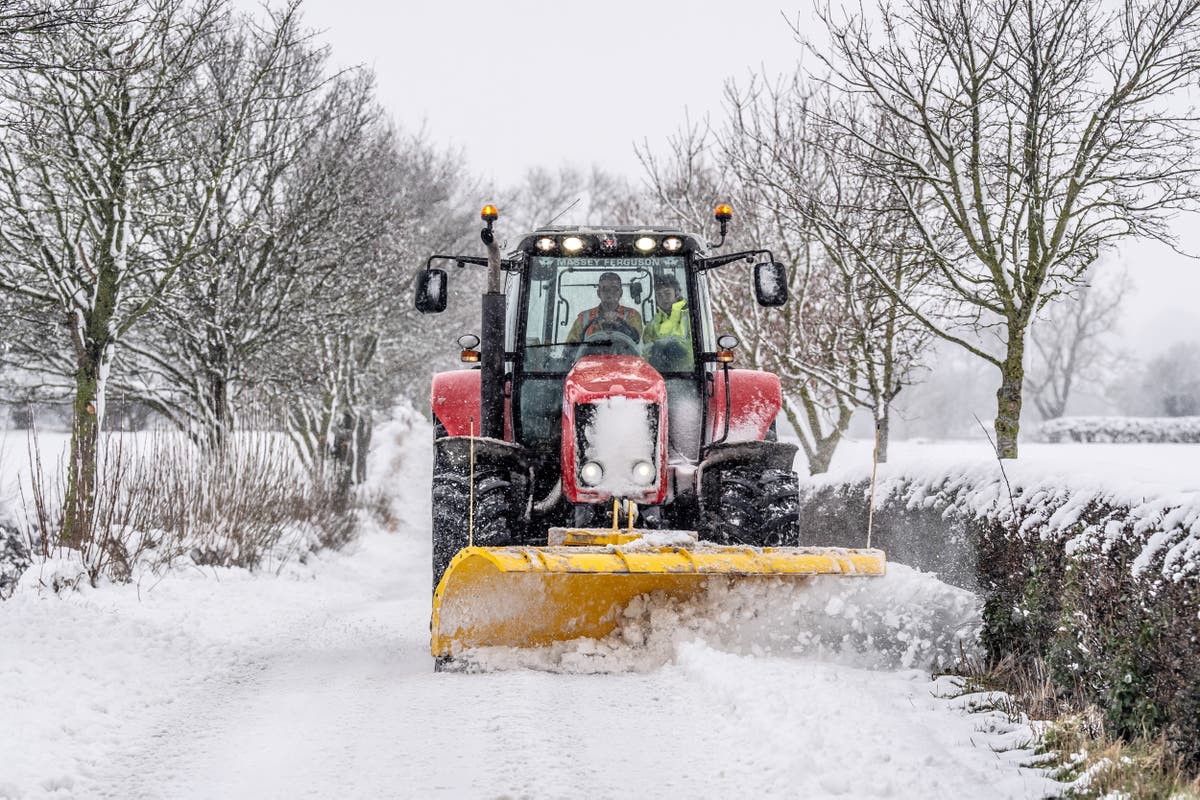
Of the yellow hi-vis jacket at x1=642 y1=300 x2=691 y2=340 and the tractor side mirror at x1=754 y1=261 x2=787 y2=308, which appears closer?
the tractor side mirror at x1=754 y1=261 x2=787 y2=308

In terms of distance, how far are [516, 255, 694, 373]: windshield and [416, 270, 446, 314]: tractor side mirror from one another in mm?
664

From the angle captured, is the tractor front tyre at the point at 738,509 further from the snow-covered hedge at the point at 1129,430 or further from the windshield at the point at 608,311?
the snow-covered hedge at the point at 1129,430

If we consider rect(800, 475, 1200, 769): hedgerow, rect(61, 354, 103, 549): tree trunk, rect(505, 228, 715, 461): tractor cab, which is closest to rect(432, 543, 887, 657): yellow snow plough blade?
rect(800, 475, 1200, 769): hedgerow

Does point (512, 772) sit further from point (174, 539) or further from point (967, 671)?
point (174, 539)

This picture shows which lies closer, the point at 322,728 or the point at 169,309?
the point at 322,728

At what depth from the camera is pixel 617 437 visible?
5719 mm

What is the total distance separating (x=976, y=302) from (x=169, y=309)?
30.0 feet

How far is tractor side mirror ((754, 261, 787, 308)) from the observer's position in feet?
20.5

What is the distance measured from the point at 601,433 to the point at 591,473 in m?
0.22

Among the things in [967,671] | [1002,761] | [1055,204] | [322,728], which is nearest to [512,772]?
[322,728]

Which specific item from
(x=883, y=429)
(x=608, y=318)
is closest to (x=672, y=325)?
(x=608, y=318)

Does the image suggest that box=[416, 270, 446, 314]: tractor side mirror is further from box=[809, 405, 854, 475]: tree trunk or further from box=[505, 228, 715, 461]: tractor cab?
box=[809, 405, 854, 475]: tree trunk

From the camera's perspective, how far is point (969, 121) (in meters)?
8.27

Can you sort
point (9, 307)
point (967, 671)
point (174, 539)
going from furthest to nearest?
point (9, 307) < point (174, 539) < point (967, 671)
